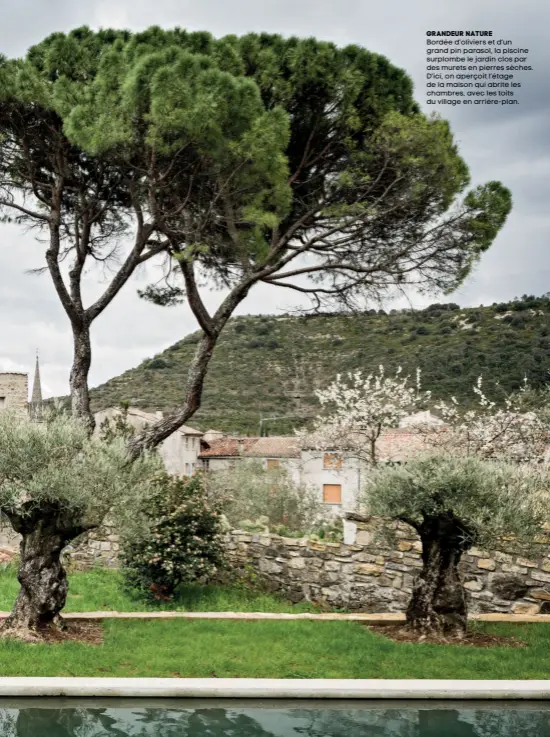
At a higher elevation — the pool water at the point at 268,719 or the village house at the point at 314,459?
the village house at the point at 314,459

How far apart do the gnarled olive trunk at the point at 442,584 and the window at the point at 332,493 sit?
2873cm

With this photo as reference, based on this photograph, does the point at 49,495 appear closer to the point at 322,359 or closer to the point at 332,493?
the point at 332,493

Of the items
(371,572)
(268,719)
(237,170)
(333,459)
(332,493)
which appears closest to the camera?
(268,719)

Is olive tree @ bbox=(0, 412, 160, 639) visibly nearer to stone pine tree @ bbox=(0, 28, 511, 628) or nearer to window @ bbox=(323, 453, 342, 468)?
stone pine tree @ bbox=(0, 28, 511, 628)

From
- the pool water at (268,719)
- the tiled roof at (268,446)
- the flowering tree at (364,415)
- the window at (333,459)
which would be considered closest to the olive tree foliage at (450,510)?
the pool water at (268,719)

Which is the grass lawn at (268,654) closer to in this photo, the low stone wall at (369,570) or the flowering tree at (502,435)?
the low stone wall at (369,570)

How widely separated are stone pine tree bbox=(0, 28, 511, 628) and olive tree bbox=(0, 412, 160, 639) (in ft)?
12.3

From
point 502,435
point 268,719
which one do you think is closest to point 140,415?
point 502,435

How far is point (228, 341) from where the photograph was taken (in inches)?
1934

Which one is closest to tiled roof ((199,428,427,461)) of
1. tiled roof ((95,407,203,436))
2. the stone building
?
tiled roof ((95,407,203,436))

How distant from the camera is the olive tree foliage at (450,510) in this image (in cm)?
943

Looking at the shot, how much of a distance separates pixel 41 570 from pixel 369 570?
508cm

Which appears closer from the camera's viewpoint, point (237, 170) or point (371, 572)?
point (371, 572)

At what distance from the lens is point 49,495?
933 cm
